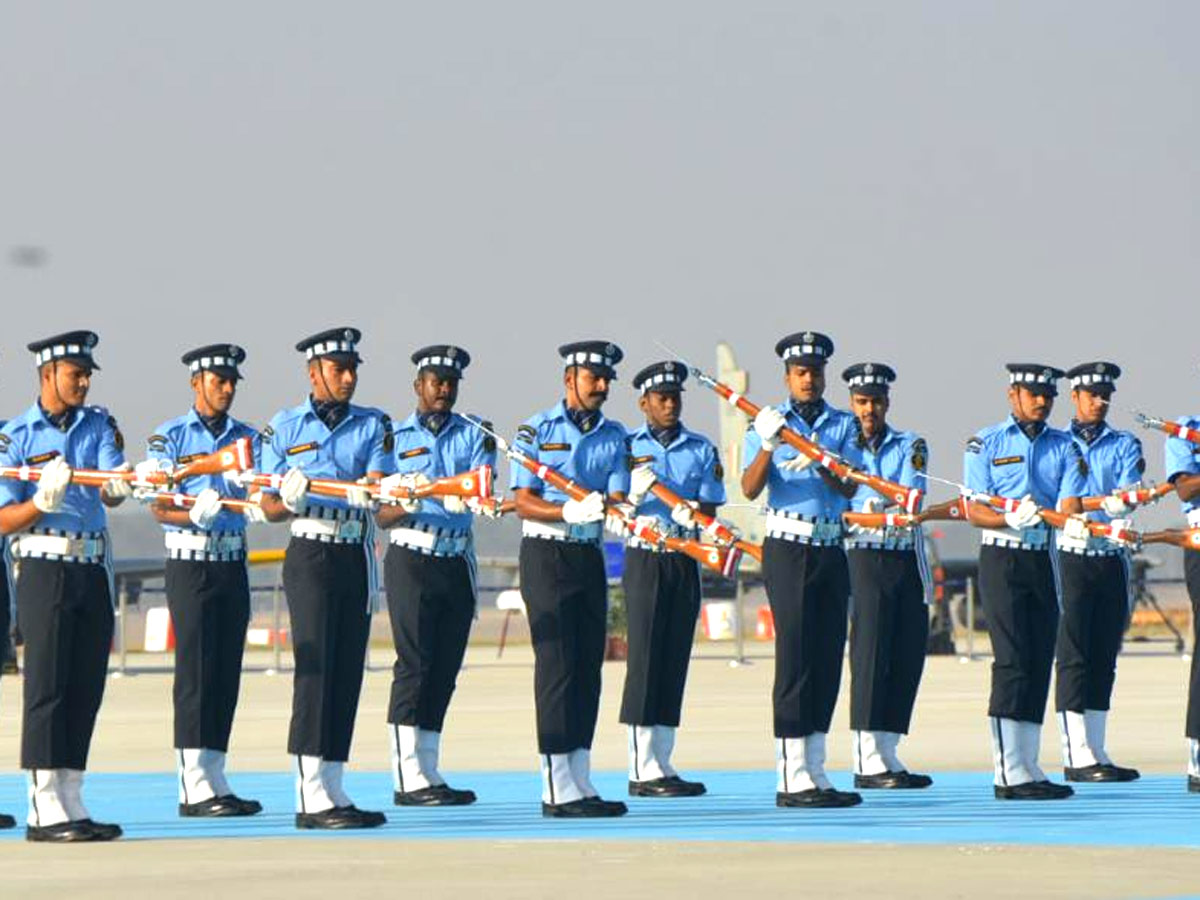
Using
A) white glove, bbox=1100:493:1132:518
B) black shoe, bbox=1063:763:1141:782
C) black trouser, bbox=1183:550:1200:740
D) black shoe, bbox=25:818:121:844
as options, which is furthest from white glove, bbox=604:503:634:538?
black shoe, bbox=1063:763:1141:782

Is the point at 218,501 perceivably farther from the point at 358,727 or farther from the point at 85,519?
the point at 358,727

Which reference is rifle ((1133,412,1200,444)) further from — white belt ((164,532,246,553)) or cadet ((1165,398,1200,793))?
white belt ((164,532,246,553))

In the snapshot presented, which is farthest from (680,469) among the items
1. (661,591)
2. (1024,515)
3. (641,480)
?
(1024,515)

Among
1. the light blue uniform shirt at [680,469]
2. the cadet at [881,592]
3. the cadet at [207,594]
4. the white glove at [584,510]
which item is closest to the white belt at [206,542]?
the cadet at [207,594]

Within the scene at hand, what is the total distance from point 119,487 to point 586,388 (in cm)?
300

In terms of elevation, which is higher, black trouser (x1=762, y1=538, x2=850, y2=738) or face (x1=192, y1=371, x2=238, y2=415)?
face (x1=192, y1=371, x2=238, y2=415)

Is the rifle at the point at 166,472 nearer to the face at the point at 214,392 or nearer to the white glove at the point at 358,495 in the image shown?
the white glove at the point at 358,495

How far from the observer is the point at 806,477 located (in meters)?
16.7

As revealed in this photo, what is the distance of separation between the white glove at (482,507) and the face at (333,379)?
88 cm

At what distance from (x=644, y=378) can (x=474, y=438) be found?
4.91 ft

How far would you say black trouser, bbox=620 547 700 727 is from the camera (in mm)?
17859

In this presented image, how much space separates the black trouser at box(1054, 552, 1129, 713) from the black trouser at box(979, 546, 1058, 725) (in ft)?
3.21

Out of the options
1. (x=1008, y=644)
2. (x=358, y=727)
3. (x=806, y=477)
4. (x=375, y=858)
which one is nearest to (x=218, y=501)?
(x=375, y=858)

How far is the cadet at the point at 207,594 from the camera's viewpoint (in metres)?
16.0
